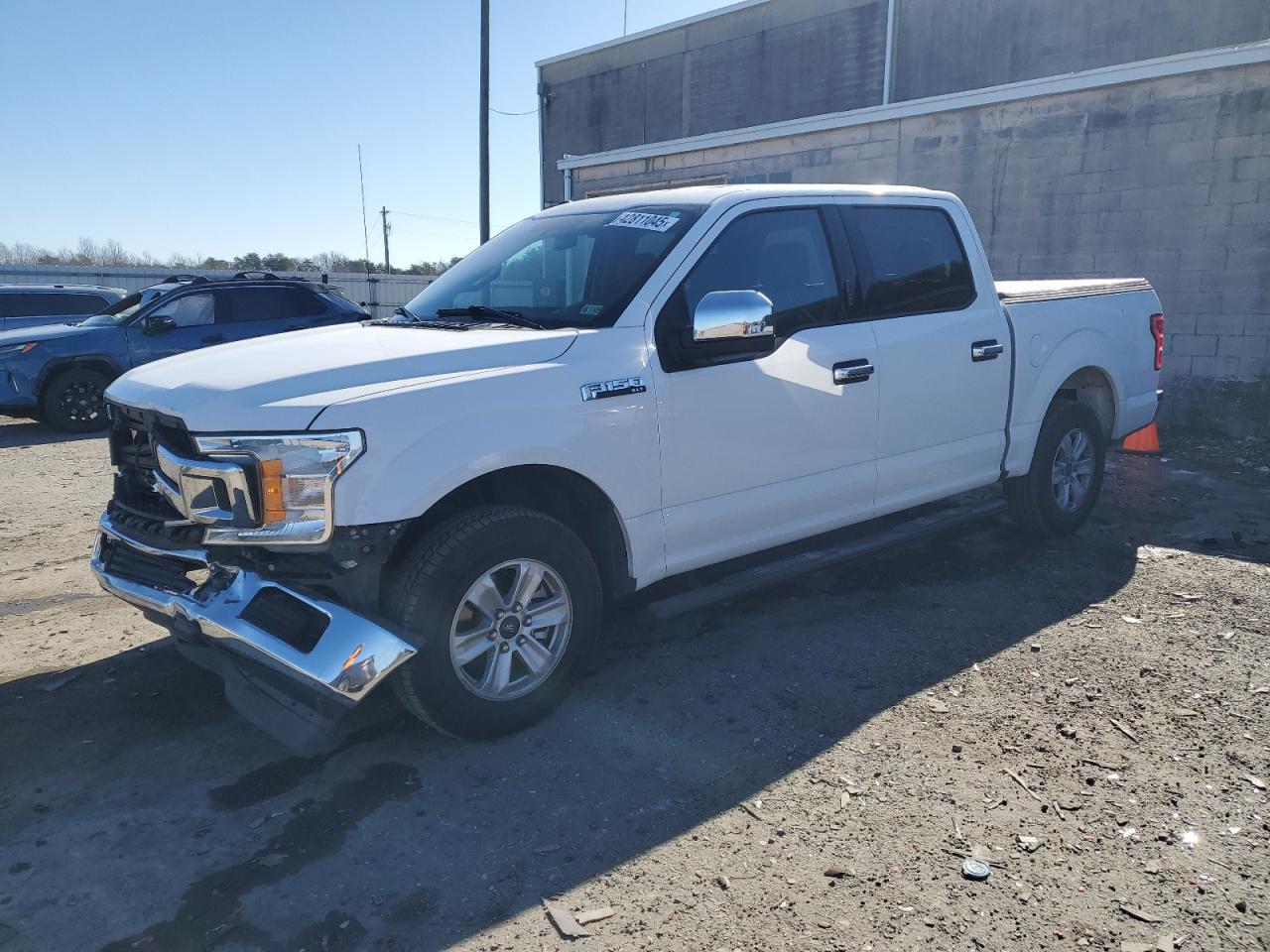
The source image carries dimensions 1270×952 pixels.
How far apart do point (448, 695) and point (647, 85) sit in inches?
904

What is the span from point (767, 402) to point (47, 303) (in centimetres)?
1463

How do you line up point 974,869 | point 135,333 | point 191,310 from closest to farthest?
point 974,869, point 135,333, point 191,310

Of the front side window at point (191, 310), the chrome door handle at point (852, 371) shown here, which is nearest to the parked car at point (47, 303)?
the front side window at point (191, 310)

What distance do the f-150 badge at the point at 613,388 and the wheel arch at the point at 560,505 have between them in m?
0.31

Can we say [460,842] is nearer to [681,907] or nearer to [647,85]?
[681,907]

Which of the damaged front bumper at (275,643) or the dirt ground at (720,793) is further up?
the damaged front bumper at (275,643)

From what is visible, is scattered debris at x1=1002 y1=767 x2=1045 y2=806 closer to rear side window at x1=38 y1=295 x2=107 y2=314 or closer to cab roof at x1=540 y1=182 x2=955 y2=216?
cab roof at x1=540 y1=182 x2=955 y2=216

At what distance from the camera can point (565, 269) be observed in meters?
4.16

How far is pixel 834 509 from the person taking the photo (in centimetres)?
444

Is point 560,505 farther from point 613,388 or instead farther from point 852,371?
point 852,371

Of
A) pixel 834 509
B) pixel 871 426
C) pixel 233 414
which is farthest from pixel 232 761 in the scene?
pixel 871 426

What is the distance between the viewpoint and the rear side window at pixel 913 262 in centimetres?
460

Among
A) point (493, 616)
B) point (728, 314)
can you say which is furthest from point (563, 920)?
point (728, 314)

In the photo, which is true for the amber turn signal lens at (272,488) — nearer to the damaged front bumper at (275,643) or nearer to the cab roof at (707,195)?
the damaged front bumper at (275,643)
